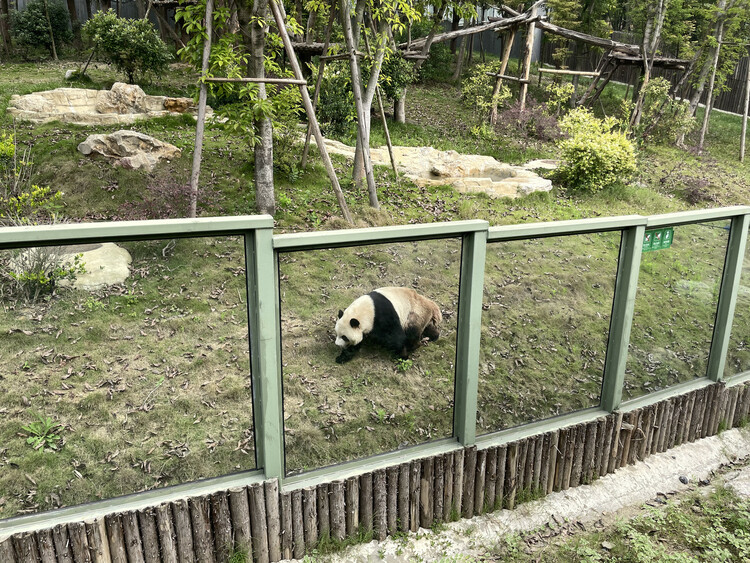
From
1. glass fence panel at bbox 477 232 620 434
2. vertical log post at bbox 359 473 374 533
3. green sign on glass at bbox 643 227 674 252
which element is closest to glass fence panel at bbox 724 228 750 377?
green sign on glass at bbox 643 227 674 252

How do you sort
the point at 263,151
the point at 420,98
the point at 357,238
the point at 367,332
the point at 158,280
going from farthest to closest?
the point at 420,98
the point at 263,151
the point at 367,332
the point at 357,238
the point at 158,280

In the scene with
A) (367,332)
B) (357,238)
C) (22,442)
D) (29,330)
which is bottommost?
(22,442)

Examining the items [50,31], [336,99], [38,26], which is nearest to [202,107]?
[336,99]

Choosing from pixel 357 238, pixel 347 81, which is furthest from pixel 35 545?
pixel 347 81

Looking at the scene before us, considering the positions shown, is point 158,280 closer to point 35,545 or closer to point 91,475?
point 91,475

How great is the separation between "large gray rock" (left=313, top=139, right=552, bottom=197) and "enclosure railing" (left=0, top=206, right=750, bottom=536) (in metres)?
6.44

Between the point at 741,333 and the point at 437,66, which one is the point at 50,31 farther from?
the point at 741,333

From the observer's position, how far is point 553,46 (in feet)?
102

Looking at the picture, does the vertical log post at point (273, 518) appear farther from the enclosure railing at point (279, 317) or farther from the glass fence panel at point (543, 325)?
the glass fence panel at point (543, 325)

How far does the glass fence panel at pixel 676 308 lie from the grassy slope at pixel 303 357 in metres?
0.02

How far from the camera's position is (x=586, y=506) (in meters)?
3.97

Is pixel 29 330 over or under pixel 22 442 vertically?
over

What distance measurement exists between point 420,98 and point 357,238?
18.2 meters

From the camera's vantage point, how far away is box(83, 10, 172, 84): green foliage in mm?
13547
